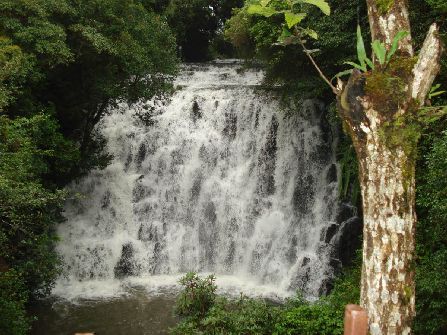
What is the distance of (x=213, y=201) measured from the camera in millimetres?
13711

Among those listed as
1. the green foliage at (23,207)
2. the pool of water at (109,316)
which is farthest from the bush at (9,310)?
the pool of water at (109,316)

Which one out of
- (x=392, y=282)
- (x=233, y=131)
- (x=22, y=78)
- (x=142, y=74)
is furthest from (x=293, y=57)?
(x=392, y=282)

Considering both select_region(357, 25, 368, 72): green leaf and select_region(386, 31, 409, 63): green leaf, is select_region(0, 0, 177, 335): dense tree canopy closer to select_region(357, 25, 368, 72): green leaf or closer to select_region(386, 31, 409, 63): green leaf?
select_region(357, 25, 368, 72): green leaf

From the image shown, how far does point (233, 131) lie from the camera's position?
14.2m

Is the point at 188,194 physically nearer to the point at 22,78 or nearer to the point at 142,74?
the point at 142,74

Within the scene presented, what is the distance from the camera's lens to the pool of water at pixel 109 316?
9.79 m

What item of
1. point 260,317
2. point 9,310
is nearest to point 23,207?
point 9,310

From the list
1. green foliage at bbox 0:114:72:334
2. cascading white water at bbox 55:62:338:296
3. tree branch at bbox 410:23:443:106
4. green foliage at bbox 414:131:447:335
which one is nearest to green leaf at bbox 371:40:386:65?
tree branch at bbox 410:23:443:106

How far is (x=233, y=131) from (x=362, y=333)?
493 inches

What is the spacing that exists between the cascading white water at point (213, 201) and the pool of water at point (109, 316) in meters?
0.91

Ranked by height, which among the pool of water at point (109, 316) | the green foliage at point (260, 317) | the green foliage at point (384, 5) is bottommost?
the pool of water at point (109, 316)

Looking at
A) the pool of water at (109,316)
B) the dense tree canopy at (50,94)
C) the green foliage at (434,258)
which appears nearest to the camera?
the green foliage at (434,258)

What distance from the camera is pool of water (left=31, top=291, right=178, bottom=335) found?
9789 millimetres

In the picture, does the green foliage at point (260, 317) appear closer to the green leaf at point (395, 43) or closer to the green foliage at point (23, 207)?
the green foliage at point (23, 207)
